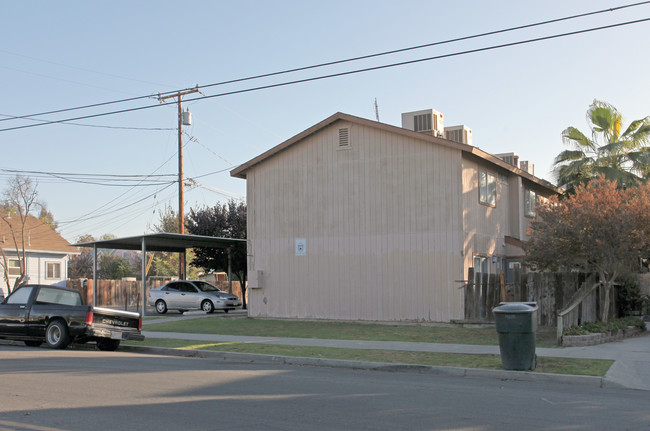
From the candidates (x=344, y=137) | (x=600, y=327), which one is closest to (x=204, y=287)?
(x=344, y=137)

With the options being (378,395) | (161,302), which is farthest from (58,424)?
(161,302)

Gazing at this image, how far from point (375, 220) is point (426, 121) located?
15.6ft

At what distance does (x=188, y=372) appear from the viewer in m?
11.4

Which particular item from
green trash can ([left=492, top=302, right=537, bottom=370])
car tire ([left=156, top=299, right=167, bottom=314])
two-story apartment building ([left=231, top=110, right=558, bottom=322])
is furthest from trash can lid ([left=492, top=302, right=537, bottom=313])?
car tire ([left=156, top=299, right=167, bottom=314])

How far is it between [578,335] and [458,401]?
6.73 metres

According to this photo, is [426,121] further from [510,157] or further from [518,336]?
[518,336]

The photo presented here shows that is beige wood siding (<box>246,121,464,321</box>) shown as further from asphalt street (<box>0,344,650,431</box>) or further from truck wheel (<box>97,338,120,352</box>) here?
asphalt street (<box>0,344,650,431</box>)

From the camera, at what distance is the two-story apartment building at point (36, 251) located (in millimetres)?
39594

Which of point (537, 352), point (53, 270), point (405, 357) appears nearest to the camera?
point (405, 357)

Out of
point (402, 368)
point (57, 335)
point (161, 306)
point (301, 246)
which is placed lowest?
point (161, 306)

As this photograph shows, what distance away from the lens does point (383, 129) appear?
69.8 ft

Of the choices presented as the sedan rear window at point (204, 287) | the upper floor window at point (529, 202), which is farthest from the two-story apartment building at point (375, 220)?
the sedan rear window at point (204, 287)

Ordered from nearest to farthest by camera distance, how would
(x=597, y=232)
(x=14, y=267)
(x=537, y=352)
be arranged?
(x=537, y=352)
(x=597, y=232)
(x=14, y=267)

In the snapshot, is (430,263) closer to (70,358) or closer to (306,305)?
(306,305)
